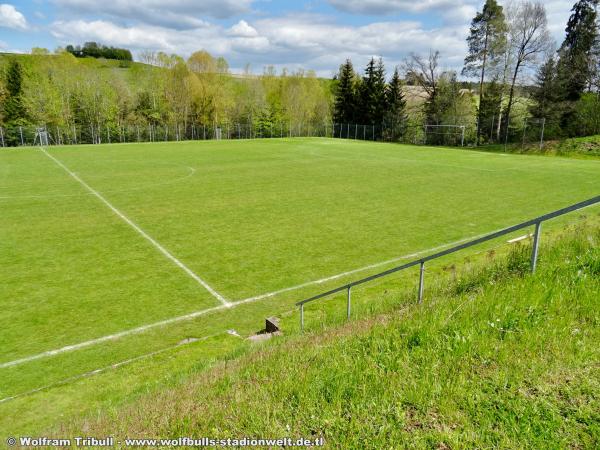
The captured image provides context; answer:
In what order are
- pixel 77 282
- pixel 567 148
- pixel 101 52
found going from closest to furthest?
pixel 77 282
pixel 567 148
pixel 101 52

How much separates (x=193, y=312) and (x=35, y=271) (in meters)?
5.42

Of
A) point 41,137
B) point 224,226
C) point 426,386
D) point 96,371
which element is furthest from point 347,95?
point 426,386

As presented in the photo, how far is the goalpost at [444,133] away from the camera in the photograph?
56684 mm

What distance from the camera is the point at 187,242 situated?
14.5 meters

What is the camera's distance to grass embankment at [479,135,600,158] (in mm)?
41688

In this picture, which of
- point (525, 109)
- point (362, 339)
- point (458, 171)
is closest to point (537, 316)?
point (362, 339)

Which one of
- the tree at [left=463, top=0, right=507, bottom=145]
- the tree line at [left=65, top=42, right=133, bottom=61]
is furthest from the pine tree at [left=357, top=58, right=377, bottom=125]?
the tree line at [left=65, top=42, right=133, bottom=61]

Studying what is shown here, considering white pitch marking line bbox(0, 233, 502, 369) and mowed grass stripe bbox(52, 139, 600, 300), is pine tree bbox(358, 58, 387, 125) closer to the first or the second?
mowed grass stripe bbox(52, 139, 600, 300)

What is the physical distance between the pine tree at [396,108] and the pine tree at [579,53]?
21282 millimetres

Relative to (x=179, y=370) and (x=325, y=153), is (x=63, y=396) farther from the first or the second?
(x=325, y=153)

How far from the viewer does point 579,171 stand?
3084 cm

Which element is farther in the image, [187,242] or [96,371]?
[187,242]

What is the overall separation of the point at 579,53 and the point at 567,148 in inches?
617

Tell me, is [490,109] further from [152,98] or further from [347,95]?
[152,98]
